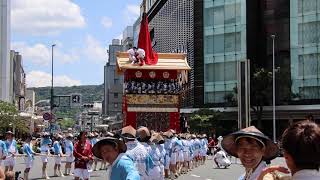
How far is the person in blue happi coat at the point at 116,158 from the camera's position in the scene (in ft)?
21.2

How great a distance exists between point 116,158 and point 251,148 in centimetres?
219

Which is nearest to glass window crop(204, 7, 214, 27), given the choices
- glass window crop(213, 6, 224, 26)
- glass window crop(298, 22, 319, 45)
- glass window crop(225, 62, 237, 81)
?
glass window crop(213, 6, 224, 26)

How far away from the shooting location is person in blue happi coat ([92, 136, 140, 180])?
6.46m

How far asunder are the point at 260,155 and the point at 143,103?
74.8ft

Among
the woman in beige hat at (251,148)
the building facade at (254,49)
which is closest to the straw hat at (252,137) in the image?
the woman in beige hat at (251,148)

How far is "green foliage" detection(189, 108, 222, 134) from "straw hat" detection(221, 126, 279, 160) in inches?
2154

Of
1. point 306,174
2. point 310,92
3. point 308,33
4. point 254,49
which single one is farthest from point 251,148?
point 254,49

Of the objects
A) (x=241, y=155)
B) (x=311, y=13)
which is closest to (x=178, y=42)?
(x=311, y=13)

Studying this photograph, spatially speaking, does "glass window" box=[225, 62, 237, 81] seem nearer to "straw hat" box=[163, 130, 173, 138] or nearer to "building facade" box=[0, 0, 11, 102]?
"building facade" box=[0, 0, 11, 102]

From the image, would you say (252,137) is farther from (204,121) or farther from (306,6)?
(306,6)

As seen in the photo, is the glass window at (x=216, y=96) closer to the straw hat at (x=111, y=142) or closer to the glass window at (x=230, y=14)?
the glass window at (x=230, y=14)

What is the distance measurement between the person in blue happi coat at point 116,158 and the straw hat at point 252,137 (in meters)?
1.70

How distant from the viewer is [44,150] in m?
24.7

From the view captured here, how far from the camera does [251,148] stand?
15.8 ft
